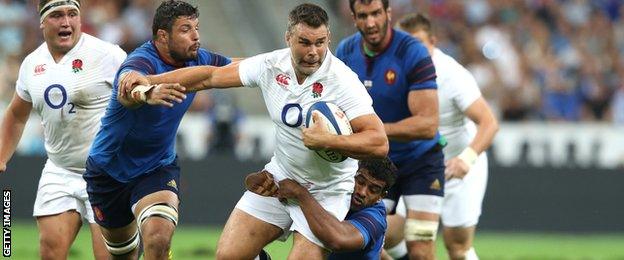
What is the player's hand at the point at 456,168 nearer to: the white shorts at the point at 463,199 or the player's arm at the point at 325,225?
the white shorts at the point at 463,199

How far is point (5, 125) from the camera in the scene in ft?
32.7

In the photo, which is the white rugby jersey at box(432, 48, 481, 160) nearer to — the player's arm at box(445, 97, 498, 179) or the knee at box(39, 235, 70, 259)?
the player's arm at box(445, 97, 498, 179)

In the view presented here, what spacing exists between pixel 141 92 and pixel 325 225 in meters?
1.58

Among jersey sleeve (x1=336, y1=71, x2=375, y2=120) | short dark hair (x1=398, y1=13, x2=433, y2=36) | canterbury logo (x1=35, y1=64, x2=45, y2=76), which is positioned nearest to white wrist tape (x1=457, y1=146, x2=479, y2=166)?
short dark hair (x1=398, y1=13, x2=433, y2=36)

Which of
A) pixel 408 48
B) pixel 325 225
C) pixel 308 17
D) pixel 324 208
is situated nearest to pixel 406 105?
pixel 408 48

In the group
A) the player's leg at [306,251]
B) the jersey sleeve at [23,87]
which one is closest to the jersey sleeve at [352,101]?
the player's leg at [306,251]

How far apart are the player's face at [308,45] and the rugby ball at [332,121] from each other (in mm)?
278

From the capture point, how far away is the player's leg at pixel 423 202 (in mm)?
10305

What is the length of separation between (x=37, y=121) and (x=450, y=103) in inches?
294

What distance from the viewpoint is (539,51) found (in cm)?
2003

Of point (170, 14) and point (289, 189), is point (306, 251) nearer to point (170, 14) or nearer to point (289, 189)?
point (289, 189)

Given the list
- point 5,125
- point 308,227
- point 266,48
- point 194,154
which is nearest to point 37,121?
point 194,154

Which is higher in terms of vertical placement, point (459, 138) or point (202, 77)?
point (202, 77)

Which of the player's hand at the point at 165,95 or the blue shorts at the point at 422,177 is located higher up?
the player's hand at the point at 165,95
